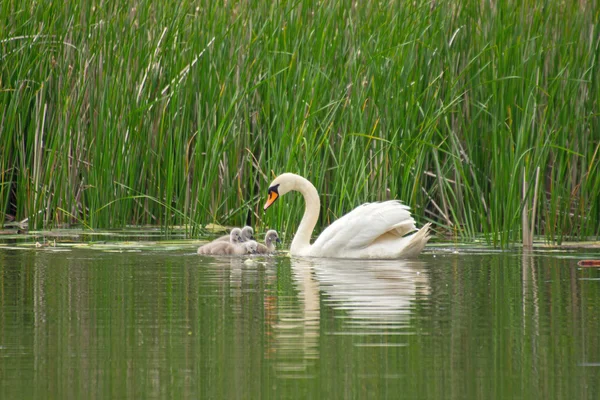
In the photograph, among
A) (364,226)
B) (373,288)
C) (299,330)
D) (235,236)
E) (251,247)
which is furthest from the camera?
(235,236)

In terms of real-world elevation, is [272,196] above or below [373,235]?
above

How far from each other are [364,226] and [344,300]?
112 inches

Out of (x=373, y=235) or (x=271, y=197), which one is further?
(x=271, y=197)

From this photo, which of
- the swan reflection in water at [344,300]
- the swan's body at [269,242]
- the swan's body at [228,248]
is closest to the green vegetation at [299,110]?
the swan's body at [269,242]

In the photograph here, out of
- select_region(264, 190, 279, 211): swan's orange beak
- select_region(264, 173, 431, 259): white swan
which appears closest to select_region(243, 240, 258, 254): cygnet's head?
select_region(264, 173, 431, 259): white swan

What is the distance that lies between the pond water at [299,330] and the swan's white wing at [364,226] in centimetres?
58

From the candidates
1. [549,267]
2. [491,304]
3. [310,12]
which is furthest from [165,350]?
[310,12]

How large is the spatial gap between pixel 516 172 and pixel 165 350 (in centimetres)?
535

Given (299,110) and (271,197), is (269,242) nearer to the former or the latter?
(271,197)

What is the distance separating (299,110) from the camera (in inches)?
452

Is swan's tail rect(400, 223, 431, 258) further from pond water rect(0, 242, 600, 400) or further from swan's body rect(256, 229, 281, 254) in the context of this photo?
swan's body rect(256, 229, 281, 254)

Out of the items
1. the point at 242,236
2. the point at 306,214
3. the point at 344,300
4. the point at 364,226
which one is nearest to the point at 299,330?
the point at 344,300

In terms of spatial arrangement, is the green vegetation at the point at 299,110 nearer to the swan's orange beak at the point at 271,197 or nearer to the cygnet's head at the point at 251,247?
the swan's orange beak at the point at 271,197

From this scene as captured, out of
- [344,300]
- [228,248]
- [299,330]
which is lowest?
[299,330]
